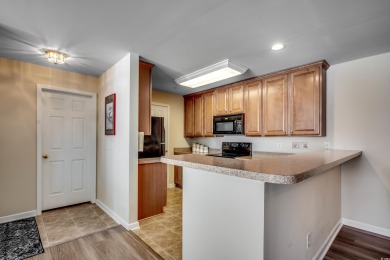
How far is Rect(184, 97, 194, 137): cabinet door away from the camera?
4.91 meters

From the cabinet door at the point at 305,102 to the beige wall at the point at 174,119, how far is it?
9.11 ft

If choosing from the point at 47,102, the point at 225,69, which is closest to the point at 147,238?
the point at 225,69

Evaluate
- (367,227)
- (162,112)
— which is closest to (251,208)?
(367,227)

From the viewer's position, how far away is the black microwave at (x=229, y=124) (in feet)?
12.3

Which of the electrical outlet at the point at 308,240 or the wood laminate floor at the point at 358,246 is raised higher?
the electrical outlet at the point at 308,240

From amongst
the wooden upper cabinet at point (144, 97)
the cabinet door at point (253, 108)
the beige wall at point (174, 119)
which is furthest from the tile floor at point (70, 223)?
the cabinet door at point (253, 108)

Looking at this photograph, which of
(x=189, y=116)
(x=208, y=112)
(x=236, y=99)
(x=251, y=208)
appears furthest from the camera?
(x=189, y=116)

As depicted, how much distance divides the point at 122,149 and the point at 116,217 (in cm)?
104

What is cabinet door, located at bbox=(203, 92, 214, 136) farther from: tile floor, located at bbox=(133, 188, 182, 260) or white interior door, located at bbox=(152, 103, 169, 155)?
tile floor, located at bbox=(133, 188, 182, 260)

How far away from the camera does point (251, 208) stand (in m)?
1.25

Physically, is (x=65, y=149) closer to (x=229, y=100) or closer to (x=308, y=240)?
(x=229, y=100)

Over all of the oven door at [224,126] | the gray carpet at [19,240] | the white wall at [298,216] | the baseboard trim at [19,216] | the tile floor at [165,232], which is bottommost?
the tile floor at [165,232]

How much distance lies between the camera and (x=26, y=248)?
2.17 m

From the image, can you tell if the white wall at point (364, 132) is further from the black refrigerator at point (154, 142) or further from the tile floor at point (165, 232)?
the black refrigerator at point (154, 142)
